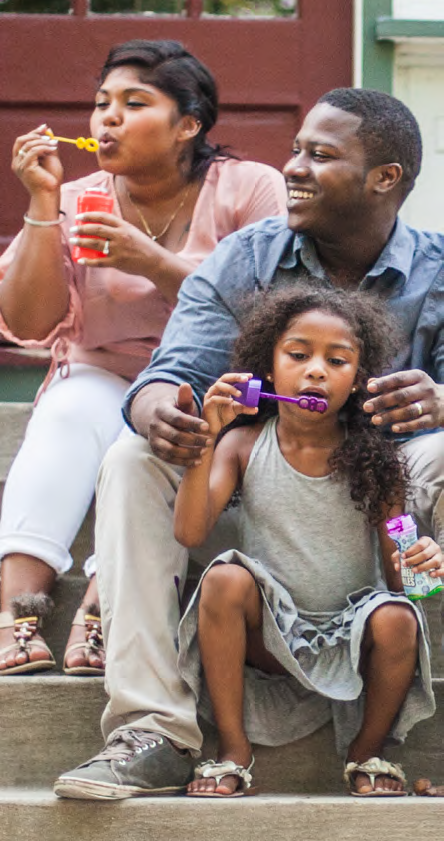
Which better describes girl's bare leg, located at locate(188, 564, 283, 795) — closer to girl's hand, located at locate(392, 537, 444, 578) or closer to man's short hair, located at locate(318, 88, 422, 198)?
girl's hand, located at locate(392, 537, 444, 578)

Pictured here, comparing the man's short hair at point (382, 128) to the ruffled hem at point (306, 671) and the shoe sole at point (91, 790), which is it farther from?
the shoe sole at point (91, 790)

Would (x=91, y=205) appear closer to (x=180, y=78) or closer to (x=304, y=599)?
(x=180, y=78)

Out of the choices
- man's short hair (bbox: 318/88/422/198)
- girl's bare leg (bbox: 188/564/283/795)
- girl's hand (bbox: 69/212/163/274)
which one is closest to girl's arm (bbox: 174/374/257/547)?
girl's bare leg (bbox: 188/564/283/795)

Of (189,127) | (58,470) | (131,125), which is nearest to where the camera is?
(58,470)

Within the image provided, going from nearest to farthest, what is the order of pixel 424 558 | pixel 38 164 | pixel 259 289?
pixel 424 558, pixel 259 289, pixel 38 164

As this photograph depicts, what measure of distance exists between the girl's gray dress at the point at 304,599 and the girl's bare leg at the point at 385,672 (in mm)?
34

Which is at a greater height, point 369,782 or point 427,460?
point 427,460

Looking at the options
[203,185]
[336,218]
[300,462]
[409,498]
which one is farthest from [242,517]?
[203,185]

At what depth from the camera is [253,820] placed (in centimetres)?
245

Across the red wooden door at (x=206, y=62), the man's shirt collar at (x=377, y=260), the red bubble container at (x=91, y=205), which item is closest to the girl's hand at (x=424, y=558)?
the man's shirt collar at (x=377, y=260)

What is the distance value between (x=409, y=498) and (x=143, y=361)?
863mm

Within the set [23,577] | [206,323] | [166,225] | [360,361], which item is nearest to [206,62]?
[166,225]

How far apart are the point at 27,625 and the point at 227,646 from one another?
2.00ft

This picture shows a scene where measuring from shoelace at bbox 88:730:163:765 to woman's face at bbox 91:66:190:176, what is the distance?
1491 mm
